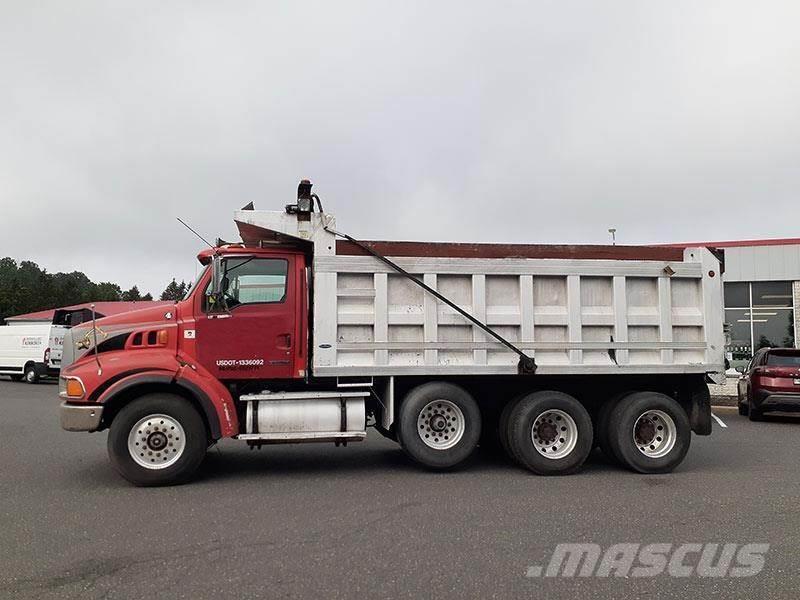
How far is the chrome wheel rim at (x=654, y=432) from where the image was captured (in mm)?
8414

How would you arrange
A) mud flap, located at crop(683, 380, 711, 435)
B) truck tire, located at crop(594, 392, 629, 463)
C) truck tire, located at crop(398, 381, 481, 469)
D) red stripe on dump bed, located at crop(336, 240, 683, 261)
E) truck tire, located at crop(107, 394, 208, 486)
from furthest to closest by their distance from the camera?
1. mud flap, located at crop(683, 380, 711, 435)
2. truck tire, located at crop(594, 392, 629, 463)
3. red stripe on dump bed, located at crop(336, 240, 683, 261)
4. truck tire, located at crop(398, 381, 481, 469)
5. truck tire, located at crop(107, 394, 208, 486)

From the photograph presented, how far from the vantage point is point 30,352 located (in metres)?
30.5

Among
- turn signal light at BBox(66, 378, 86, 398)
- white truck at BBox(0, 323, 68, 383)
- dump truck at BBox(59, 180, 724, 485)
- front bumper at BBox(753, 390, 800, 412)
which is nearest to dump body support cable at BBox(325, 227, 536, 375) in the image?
dump truck at BBox(59, 180, 724, 485)

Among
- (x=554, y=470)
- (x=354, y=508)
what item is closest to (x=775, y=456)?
(x=554, y=470)

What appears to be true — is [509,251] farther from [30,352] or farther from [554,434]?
[30,352]

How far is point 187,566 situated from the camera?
483 centimetres

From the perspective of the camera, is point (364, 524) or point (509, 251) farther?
point (509, 251)

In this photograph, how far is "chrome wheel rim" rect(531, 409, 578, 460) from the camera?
27.0ft

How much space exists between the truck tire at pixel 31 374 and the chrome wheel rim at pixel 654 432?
2940 cm

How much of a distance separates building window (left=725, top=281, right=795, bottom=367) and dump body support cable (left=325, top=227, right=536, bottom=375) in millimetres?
20820

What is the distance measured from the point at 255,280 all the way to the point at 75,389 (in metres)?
2.40

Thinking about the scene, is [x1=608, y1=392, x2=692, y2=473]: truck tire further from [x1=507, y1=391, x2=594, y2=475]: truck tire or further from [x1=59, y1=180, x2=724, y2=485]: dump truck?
[x1=507, y1=391, x2=594, y2=475]: truck tire

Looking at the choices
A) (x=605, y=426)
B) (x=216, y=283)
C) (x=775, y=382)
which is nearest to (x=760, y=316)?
(x=775, y=382)

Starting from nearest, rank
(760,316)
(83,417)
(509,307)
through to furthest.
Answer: (83,417) → (509,307) → (760,316)
